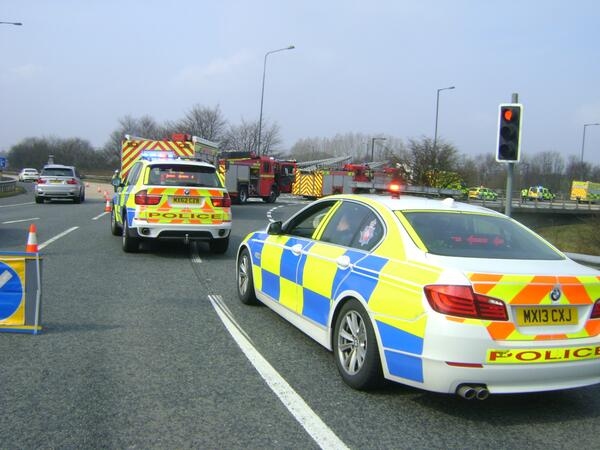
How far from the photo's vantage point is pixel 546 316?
11.9 feet

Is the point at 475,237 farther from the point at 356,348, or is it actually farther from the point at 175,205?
the point at 175,205

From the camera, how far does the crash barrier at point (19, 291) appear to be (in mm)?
5293

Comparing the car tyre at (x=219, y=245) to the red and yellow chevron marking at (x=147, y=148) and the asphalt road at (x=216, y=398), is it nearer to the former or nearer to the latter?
the asphalt road at (x=216, y=398)

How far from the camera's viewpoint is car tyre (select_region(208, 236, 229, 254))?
439 inches

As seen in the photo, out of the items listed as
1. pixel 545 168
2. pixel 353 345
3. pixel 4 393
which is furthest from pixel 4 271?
pixel 545 168

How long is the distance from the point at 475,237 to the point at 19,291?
4.04 meters

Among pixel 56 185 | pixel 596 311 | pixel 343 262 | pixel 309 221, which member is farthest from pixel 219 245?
pixel 56 185

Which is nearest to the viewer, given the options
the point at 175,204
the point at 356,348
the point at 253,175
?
the point at 356,348

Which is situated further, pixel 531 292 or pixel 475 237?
pixel 475 237

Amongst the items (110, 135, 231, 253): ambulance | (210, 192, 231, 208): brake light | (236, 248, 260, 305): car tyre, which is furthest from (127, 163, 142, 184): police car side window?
(236, 248, 260, 305): car tyre

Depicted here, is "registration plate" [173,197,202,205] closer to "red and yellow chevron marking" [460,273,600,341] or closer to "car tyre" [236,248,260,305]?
"car tyre" [236,248,260,305]

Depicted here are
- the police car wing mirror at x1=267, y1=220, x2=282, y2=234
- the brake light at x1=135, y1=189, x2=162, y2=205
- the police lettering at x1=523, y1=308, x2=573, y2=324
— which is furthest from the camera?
the brake light at x1=135, y1=189, x2=162, y2=205

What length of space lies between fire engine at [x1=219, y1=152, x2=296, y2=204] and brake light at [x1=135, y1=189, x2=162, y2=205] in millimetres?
18586

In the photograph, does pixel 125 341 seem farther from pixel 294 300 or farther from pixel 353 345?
pixel 353 345
